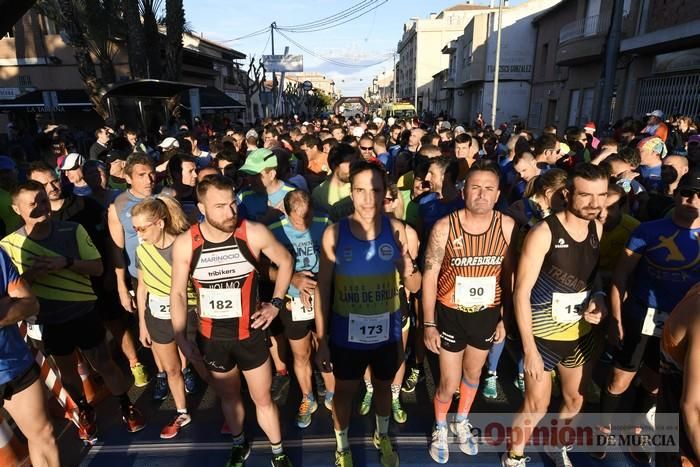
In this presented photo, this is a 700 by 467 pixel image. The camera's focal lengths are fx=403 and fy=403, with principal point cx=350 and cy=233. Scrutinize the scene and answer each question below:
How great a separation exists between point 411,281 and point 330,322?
24.4 inches

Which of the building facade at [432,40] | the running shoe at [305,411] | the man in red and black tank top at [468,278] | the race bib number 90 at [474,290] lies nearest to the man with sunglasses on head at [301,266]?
the running shoe at [305,411]

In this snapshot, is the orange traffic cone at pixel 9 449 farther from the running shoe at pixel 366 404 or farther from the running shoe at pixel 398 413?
the running shoe at pixel 398 413

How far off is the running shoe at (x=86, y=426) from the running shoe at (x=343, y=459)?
77.0 inches

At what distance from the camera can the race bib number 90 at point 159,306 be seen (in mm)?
3035

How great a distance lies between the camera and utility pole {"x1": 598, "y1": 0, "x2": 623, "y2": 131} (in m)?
10.2

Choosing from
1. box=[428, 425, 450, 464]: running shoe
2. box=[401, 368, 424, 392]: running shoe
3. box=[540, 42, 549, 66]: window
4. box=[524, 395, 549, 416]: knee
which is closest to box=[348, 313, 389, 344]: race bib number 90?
box=[428, 425, 450, 464]: running shoe

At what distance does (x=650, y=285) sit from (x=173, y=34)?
1902cm

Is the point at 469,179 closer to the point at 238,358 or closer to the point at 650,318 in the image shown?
the point at 650,318

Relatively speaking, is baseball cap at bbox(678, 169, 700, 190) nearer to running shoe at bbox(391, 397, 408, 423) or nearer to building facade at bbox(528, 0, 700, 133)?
Result: running shoe at bbox(391, 397, 408, 423)

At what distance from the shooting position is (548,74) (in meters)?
24.4

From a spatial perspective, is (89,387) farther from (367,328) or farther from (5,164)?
(367,328)

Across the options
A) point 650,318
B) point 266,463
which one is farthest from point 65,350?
point 650,318

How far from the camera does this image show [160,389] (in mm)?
3695

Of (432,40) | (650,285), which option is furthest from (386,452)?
(432,40)
